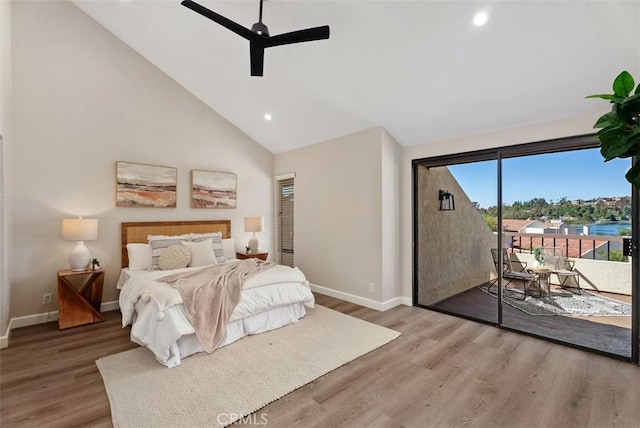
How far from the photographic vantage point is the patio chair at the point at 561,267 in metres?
3.74

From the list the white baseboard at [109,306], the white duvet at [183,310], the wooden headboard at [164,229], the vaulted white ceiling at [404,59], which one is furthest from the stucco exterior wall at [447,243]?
the white baseboard at [109,306]

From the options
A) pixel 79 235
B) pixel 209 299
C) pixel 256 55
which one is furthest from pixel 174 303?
pixel 256 55

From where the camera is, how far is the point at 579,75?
106 inches

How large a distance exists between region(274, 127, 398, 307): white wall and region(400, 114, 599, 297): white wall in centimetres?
19

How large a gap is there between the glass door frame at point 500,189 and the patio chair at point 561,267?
2.36 ft

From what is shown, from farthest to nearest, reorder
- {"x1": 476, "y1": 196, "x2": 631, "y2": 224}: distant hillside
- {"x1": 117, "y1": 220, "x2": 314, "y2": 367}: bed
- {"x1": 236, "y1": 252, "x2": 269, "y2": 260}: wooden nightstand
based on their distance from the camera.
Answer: {"x1": 236, "y1": 252, "x2": 269, "y2": 260}: wooden nightstand → {"x1": 476, "y1": 196, "x2": 631, "y2": 224}: distant hillside → {"x1": 117, "y1": 220, "x2": 314, "y2": 367}: bed

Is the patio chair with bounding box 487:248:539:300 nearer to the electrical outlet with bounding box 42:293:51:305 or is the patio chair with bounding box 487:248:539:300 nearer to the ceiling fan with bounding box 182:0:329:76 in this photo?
the ceiling fan with bounding box 182:0:329:76

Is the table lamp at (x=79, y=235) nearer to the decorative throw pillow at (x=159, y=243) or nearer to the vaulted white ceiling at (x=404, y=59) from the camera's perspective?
the decorative throw pillow at (x=159, y=243)

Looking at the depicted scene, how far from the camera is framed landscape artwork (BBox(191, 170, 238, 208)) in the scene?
16.2 feet

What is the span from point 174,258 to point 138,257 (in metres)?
0.55

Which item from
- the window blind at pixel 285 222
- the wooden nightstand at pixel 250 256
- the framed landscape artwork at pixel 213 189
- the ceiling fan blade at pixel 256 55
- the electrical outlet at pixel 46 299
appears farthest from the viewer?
the window blind at pixel 285 222

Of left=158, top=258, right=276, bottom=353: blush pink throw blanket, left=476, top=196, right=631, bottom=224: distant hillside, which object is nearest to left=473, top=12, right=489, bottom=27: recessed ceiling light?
left=476, top=196, right=631, bottom=224: distant hillside

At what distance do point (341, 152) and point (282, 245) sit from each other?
7.85 ft

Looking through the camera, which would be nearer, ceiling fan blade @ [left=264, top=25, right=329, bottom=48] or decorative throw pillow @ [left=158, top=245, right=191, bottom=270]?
ceiling fan blade @ [left=264, top=25, right=329, bottom=48]
